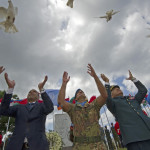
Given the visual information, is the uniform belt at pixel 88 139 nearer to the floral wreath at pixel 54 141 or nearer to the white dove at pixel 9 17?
the white dove at pixel 9 17

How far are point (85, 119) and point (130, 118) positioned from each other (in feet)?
3.00

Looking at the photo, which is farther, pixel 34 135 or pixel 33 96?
pixel 33 96

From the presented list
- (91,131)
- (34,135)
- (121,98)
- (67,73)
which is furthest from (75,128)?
(121,98)

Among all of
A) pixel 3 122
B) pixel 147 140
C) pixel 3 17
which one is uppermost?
pixel 3 122

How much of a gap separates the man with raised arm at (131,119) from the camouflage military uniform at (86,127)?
58 centimetres

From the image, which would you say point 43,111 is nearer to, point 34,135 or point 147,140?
point 34,135

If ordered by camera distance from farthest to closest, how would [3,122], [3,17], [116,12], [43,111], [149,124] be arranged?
[3,122] < [116,12] < [3,17] < [43,111] < [149,124]

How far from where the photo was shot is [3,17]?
Answer: 9.33 feet

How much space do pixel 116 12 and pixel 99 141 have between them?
13.5 feet

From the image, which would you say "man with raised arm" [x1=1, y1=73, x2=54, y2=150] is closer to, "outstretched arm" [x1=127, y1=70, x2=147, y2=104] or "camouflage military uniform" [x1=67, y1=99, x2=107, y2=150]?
"camouflage military uniform" [x1=67, y1=99, x2=107, y2=150]

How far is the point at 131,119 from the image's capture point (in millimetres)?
2525

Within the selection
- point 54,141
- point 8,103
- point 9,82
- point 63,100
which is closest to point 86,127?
point 63,100

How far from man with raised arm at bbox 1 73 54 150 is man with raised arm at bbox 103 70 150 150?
1.35 m

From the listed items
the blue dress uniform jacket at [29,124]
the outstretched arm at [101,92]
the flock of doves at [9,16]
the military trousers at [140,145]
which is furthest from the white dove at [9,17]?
the military trousers at [140,145]
